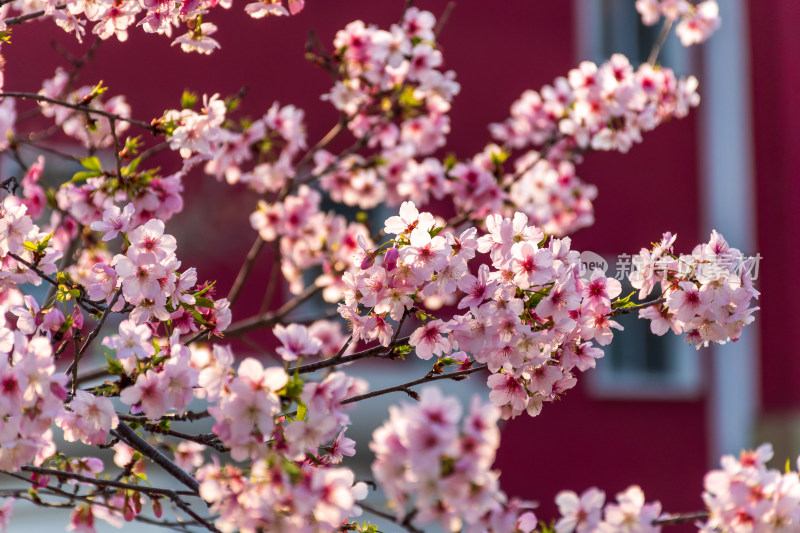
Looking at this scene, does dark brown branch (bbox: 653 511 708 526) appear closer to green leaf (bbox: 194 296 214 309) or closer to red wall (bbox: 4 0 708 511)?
green leaf (bbox: 194 296 214 309)

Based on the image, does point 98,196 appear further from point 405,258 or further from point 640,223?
point 640,223

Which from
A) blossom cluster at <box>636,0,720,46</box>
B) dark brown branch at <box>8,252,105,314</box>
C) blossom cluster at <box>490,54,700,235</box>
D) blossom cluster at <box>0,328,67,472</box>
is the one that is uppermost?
blossom cluster at <box>636,0,720,46</box>

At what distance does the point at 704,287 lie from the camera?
172 cm

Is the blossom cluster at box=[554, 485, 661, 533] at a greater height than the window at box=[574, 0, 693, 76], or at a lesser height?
lesser

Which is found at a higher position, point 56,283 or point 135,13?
point 135,13

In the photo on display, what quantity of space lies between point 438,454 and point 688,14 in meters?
2.86

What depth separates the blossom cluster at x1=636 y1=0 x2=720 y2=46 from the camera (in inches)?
133

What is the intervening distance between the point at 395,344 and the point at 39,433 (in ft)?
2.33

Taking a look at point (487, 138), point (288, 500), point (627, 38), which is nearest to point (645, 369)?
point (487, 138)

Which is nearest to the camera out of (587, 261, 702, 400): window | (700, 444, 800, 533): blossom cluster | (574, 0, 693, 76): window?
(700, 444, 800, 533): blossom cluster

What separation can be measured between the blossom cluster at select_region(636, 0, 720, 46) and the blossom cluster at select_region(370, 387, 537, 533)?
2.66 metres

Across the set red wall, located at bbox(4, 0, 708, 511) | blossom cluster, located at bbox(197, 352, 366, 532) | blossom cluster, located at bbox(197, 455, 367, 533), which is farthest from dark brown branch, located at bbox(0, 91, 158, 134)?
red wall, located at bbox(4, 0, 708, 511)

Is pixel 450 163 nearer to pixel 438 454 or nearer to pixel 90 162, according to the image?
pixel 90 162

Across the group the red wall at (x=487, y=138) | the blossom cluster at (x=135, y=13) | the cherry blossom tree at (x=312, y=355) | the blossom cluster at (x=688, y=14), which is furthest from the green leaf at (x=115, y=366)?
the red wall at (x=487, y=138)
